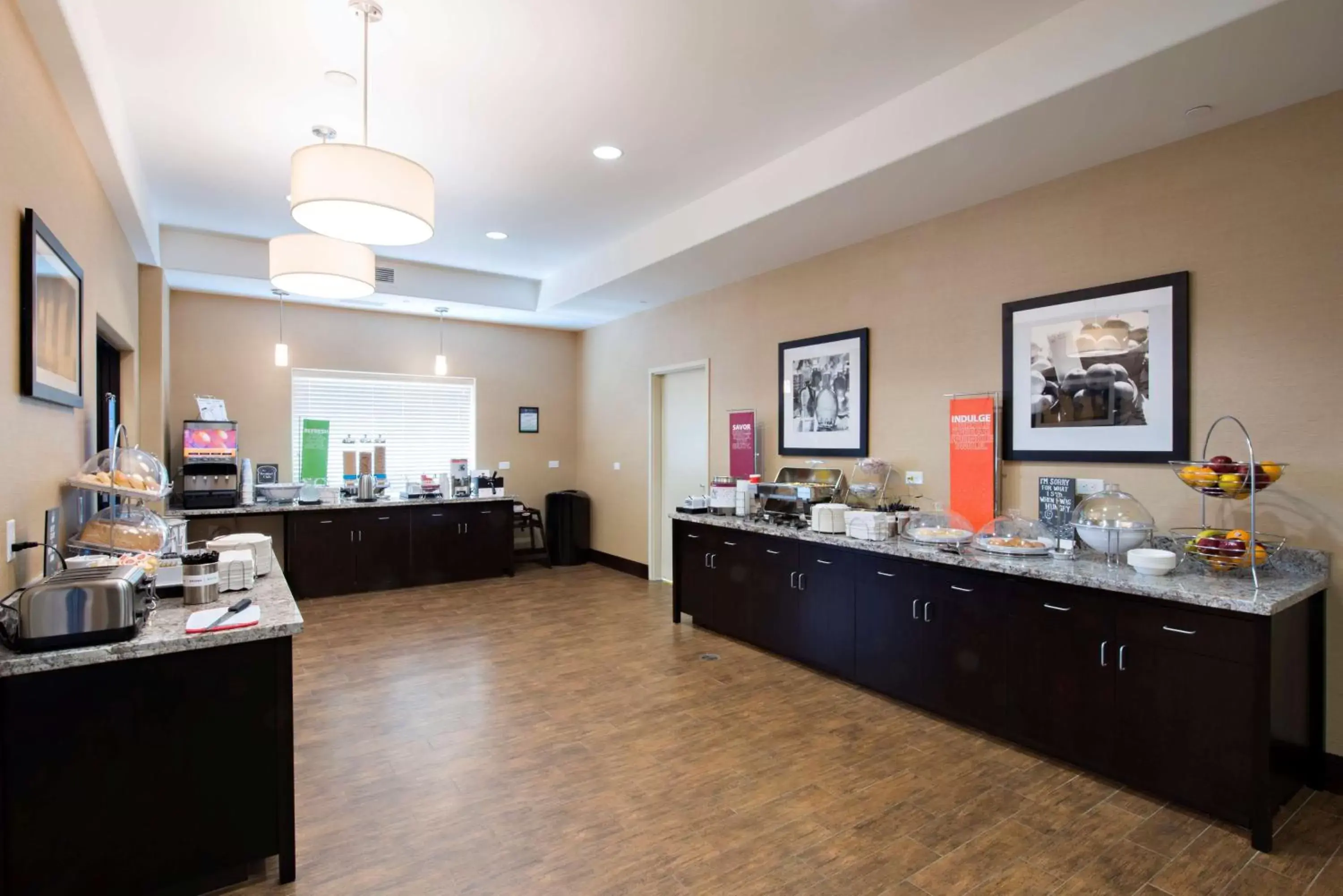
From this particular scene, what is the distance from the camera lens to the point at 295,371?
281 inches

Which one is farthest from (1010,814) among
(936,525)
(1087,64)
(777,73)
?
(777,73)

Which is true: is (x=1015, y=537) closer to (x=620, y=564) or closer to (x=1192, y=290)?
(x=1192, y=290)

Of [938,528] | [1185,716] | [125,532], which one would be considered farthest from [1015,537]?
[125,532]

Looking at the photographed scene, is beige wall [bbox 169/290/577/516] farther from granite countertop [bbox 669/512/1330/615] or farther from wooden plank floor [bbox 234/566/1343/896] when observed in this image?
granite countertop [bbox 669/512/1330/615]

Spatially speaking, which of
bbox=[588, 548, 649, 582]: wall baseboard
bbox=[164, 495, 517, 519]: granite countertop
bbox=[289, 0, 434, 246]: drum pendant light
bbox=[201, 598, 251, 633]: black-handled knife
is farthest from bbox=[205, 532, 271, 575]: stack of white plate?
bbox=[588, 548, 649, 582]: wall baseboard

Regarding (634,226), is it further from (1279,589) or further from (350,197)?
(1279,589)

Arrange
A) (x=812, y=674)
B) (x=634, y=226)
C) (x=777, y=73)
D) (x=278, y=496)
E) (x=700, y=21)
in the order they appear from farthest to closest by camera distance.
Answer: (x=278, y=496) → (x=634, y=226) → (x=812, y=674) → (x=777, y=73) → (x=700, y=21)

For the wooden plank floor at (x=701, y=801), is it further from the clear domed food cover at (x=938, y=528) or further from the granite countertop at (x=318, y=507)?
the granite countertop at (x=318, y=507)

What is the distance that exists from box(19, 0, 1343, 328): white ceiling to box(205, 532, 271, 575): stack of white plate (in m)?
2.05

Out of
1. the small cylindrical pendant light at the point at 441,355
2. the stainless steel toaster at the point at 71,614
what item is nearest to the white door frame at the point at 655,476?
the small cylindrical pendant light at the point at 441,355

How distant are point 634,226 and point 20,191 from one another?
12.8 ft

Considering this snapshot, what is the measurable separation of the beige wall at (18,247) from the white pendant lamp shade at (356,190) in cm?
86

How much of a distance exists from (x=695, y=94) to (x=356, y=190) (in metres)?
1.89

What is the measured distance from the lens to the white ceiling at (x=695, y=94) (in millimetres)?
2715
